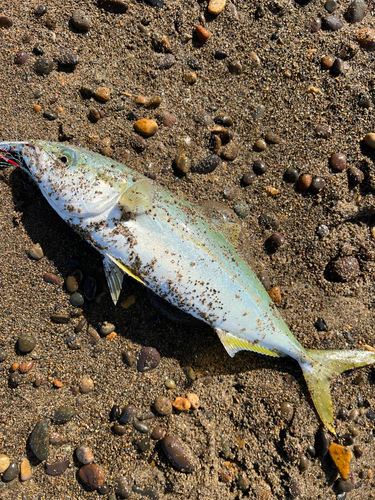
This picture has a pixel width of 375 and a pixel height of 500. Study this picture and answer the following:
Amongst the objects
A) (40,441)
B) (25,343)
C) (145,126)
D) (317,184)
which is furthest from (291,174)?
(40,441)

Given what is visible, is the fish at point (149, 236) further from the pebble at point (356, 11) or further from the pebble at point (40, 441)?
the pebble at point (356, 11)

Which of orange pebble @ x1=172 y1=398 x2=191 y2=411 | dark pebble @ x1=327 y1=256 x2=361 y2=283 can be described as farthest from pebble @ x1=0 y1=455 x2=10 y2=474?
dark pebble @ x1=327 y1=256 x2=361 y2=283

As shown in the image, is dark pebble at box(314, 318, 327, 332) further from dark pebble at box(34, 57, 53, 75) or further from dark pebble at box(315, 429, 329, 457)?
dark pebble at box(34, 57, 53, 75)

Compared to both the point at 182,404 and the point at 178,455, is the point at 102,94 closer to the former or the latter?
the point at 182,404

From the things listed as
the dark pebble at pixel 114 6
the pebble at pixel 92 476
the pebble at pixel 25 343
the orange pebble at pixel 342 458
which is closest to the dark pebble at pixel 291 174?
the dark pebble at pixel 114 6

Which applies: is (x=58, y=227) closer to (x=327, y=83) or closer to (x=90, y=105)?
(x=90, y=105)

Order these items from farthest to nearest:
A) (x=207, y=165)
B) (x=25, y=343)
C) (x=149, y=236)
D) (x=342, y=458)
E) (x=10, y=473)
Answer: (x=207, y=165), (x=342, y=458), (x=25, y=343), (x=10, y=473), (x=149, y=236)
